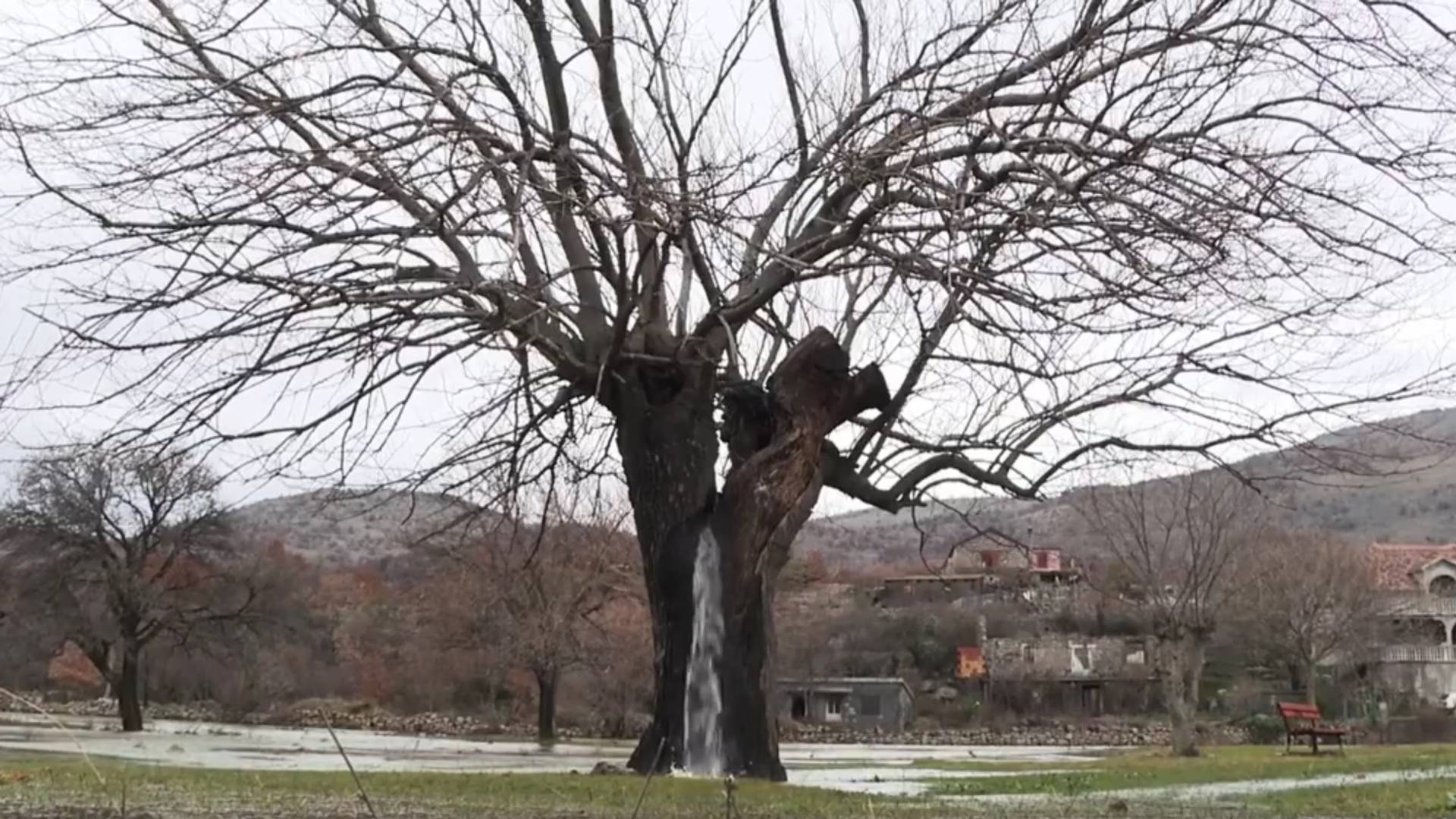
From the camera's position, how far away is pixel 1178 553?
29172 mm

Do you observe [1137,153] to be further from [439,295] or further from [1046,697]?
[1046,697]

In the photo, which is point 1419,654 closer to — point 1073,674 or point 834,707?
point 1073,674

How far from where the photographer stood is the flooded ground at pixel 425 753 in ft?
57.0

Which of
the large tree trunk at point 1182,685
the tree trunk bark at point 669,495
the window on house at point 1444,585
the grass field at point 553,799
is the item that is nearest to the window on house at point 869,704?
the large tree trunk at point 1182,685

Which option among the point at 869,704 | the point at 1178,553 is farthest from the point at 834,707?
the point at 1178,553

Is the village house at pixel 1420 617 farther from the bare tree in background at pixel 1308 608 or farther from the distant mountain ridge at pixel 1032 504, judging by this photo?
the distant mountain ridge at pixel 1032 504

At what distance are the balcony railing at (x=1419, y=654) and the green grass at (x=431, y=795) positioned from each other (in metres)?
44.6

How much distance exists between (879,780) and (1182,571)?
14.3m

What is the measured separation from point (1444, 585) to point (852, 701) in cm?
2637

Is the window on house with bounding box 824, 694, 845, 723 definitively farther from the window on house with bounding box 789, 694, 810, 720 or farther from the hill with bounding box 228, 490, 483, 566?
the hill with bounding box 228, 490, 483, 566

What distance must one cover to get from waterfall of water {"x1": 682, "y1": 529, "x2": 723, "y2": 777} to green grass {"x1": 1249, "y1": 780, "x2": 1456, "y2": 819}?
4.37m

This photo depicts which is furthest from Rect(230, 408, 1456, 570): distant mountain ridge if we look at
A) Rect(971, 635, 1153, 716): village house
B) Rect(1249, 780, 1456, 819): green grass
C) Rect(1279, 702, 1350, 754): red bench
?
Rect(971, 635, 1153, 716): village house

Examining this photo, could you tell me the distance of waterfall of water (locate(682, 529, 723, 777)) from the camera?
12.3m

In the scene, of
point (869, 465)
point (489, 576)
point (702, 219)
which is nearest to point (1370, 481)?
point (869, 465)
